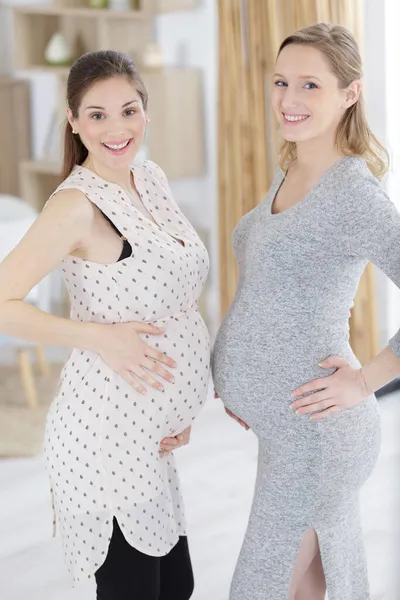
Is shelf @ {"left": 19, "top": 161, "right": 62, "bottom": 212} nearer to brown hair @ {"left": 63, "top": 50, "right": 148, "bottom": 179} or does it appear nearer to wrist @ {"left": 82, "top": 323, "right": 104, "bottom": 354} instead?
brown hair @ {"left": 63, "top": 50, "right": 148, "bottom": 179}

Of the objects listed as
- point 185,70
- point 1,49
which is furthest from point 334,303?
point 1,49

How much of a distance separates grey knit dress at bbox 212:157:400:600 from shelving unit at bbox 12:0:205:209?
341cm

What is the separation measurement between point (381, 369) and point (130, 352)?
474mm

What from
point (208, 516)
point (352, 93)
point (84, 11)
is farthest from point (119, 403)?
point (84, 11)

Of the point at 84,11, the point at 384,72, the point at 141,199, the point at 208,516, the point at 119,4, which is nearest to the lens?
the point at 141,199

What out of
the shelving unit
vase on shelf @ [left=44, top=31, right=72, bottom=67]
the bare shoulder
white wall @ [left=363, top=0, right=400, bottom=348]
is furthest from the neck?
vase on shelf @ [left=44, top=31, right=72, bottom=67]

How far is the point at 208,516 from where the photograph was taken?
302cm

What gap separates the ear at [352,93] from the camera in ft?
5.43

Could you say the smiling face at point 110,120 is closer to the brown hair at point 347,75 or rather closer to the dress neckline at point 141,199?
the dress neckline at point 141,199

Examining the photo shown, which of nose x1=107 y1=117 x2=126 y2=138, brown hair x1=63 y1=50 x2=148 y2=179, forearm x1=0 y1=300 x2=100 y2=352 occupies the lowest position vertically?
forearm x1=0 y1=300 x2=100 y2=352

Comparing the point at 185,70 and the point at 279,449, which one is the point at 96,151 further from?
the point at 185,70

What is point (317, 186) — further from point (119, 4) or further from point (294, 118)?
point (119, 4)

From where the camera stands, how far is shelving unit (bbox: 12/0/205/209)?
5020mm

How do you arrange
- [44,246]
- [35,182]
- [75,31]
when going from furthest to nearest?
[35,182], [75,31], [44,246]
